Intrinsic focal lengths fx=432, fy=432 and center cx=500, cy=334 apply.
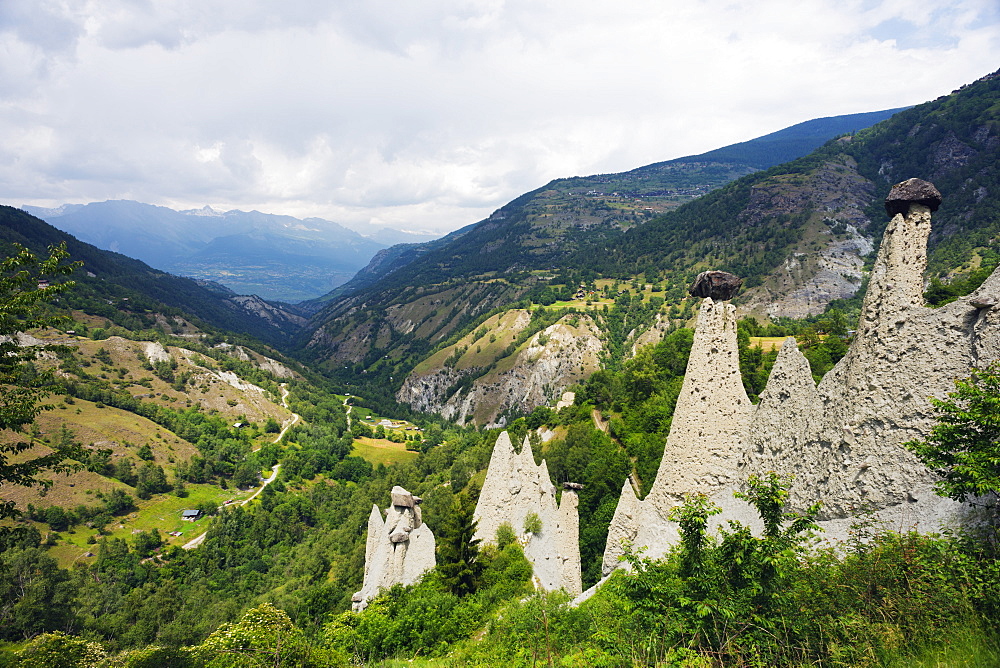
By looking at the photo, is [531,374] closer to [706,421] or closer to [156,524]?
[156,524]

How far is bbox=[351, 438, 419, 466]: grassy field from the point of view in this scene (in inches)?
4998

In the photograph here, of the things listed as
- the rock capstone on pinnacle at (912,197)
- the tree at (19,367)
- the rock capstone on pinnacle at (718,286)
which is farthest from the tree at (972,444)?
the tree at (19,367)

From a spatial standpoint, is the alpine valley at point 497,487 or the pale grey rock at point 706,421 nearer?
the alpine valley at point 497,487

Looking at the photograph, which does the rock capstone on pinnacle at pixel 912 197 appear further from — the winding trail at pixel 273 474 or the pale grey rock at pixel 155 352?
the pale grey rock at pixel 155 352

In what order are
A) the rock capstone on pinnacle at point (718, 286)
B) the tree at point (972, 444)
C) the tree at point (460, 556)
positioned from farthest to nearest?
1. the tree at point (460, 556)
2. the rock capstone on pinnacle at point (718, 286)
3. the tree at point (972, 444)

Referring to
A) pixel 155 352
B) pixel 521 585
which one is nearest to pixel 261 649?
pixel 521 585

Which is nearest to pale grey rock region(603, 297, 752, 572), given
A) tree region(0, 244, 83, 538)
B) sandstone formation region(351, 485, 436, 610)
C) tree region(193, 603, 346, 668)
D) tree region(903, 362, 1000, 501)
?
tree region(903, 362, 1000, 501)

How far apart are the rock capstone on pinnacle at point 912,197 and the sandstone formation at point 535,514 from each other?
67.2 ft

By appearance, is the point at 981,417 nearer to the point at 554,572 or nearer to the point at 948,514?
the point at 948,514

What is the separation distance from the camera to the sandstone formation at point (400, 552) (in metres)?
33.0

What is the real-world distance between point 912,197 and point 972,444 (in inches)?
294

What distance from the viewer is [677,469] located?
16.9 meters

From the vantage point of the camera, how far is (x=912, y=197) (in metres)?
12.3

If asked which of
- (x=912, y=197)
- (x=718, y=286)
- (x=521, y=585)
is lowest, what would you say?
(x=521, y=585)
